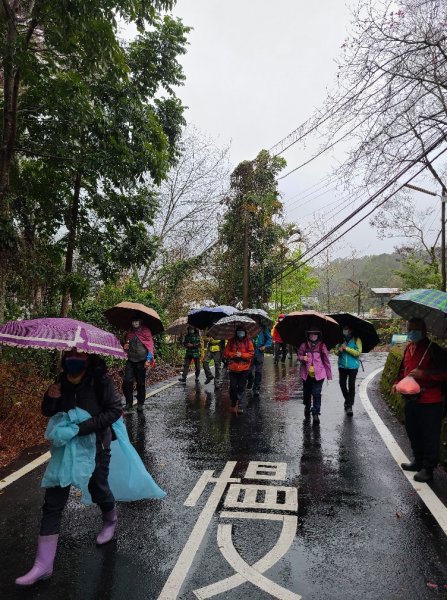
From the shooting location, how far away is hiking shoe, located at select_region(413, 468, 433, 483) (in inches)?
209

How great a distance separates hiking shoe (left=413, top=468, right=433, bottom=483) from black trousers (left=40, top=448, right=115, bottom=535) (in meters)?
3.42

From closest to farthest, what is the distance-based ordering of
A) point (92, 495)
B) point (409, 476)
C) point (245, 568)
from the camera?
point (245, 568) → point (92, 495) → point (409, 476)

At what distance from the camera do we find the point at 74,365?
3654 mm

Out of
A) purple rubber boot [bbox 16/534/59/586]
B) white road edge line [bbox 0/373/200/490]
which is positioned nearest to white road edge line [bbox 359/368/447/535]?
purple rubber boot [bbox 16/534/59/586]

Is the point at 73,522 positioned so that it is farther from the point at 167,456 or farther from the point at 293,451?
the point at 293,451

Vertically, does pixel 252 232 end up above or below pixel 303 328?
above

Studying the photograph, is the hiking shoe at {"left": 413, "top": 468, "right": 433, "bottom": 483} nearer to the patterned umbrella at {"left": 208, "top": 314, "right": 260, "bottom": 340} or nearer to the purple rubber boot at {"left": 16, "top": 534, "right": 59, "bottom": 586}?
the purple rubber boot at {"left": 16, "top": 534, "right": 59, "bottom": 586}

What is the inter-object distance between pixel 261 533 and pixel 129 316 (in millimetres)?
5432

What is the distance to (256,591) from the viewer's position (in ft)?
10.4

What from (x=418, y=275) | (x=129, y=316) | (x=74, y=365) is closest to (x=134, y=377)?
(x=129, y=316)

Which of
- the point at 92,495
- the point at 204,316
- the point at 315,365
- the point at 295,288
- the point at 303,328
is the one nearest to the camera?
the point at 92,495

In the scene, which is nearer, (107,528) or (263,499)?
(107,528)

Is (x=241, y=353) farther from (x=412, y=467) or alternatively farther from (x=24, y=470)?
(x=24, y=470)

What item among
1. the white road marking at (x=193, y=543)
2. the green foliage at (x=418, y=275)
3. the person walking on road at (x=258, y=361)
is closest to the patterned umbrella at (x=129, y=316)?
the person walking on road at (x=258, y=361)
